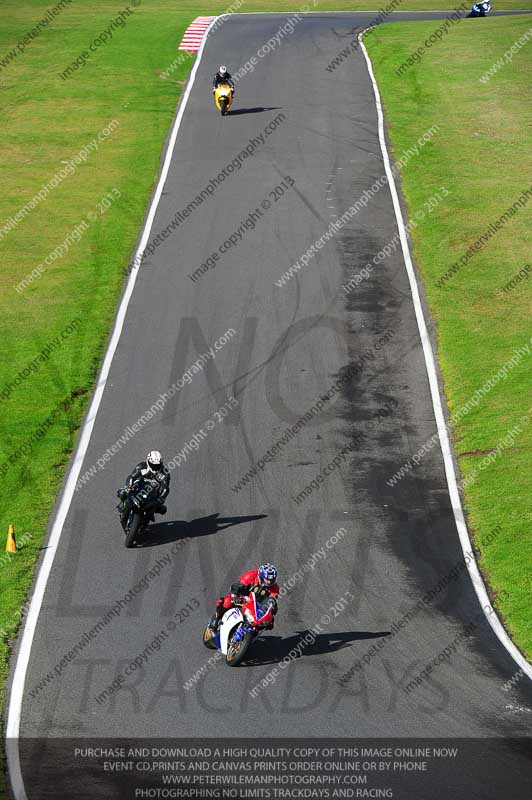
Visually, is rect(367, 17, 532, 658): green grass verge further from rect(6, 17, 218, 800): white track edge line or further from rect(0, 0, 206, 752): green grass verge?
rect(0, 0, 206, 752): green grass verge

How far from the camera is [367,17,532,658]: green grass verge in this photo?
22.5 meters

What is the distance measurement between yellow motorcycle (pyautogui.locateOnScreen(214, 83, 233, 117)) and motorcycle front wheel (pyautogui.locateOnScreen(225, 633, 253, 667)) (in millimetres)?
33900

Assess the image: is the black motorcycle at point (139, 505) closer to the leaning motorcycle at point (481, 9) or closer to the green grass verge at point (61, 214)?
the green grass verge at point (61, 214)

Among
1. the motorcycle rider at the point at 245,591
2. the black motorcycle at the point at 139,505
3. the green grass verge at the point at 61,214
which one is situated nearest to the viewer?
the motorcycle rider at the point at 245,591

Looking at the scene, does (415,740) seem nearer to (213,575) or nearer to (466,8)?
(213,575)

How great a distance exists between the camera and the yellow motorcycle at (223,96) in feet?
153

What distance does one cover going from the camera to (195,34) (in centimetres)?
6116

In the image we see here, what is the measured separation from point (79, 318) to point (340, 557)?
13707 millimetres

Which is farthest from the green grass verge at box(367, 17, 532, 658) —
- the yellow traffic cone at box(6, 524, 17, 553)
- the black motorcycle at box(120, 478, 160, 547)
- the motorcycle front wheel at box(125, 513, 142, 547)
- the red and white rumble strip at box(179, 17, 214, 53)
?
the red and white rumble strip at box(179, 17, 214, 53)

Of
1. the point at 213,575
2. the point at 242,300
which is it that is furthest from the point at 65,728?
the point at 242,300

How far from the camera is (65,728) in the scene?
52.5 ft

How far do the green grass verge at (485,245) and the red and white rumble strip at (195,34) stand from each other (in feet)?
33.1

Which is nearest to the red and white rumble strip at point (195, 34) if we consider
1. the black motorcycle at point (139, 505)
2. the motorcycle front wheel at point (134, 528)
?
the black motorcycle at point (139, 505)

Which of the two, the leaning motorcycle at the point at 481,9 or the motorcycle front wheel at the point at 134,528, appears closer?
the motorcycle front wheel at the point at 134,528
